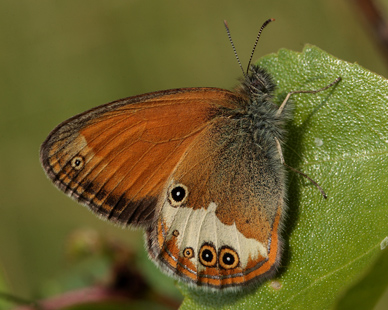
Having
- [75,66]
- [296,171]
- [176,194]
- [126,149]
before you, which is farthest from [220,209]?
[75,66]

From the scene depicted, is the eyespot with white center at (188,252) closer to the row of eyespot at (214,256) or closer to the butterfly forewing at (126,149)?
the row of eyespot at (214,256)

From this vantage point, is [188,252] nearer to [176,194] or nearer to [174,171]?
[176,194]

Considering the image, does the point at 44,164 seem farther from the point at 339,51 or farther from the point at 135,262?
the point at 339,51

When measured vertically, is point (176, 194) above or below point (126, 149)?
below

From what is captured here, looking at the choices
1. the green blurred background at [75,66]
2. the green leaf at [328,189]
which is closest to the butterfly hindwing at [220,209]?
the green leaf at [328,189]

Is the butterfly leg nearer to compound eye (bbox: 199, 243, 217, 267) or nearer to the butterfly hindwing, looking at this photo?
the butterfly hindwing
